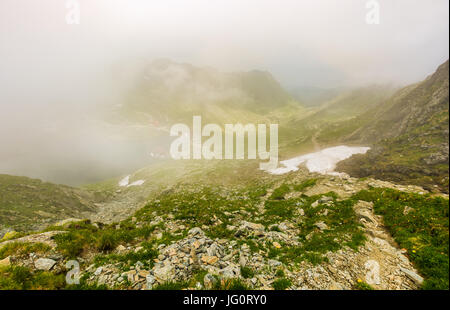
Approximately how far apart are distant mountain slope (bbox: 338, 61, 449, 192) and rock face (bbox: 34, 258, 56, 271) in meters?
42.5

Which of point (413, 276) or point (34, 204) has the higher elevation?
point (413, 276)

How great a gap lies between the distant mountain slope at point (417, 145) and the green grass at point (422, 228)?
14.1 meters

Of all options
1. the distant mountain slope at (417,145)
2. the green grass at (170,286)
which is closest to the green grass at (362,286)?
the green grass at (170,286)

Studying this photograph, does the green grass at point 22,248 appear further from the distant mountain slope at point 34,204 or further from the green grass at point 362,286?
the distant mountain slope at point 34,204

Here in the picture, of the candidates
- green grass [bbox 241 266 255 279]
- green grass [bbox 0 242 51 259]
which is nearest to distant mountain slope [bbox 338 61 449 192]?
green grass [bbox 241 266 255 279]

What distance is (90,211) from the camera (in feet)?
119

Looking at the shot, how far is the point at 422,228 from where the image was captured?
41.3 ft

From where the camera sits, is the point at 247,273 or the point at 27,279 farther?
the point at 247,273

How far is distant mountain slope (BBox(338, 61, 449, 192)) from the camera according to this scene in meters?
30.3

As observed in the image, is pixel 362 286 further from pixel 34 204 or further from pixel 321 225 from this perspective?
pixel 34 204

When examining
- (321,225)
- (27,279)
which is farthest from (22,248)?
(321,225)

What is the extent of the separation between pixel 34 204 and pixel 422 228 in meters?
53.8
